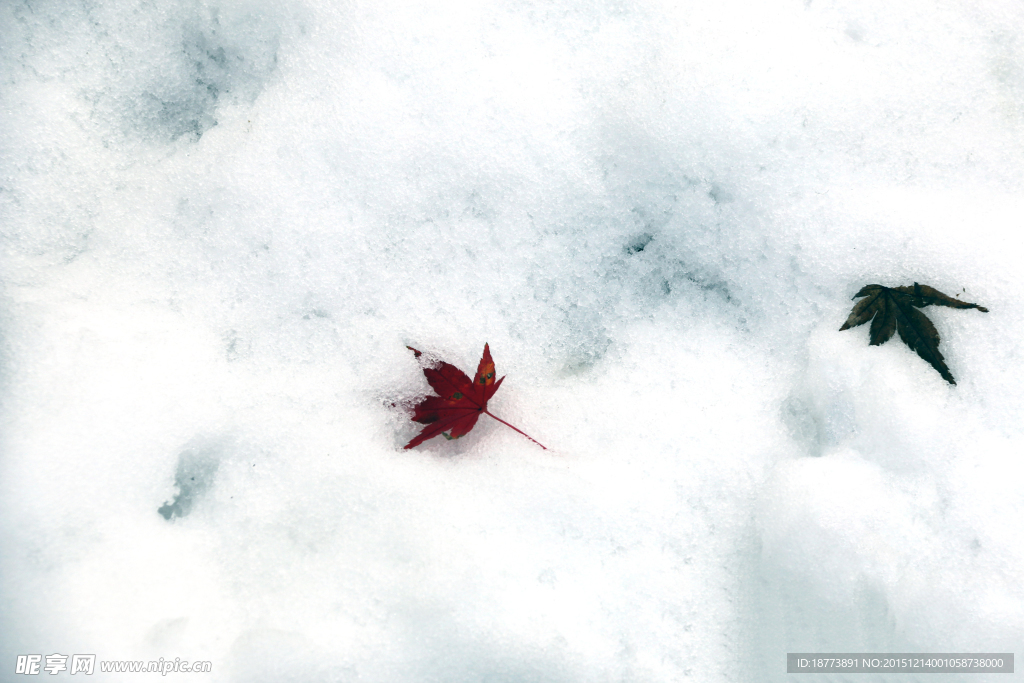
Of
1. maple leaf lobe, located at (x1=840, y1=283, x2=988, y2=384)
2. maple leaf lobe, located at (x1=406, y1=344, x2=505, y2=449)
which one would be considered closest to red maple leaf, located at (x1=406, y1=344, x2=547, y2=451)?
maple leaf lobe, located at (x1=406, y1=344, x2=505, y2=449)

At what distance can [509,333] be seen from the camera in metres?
1.53

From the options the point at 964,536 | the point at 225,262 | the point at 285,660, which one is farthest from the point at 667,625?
the point at 225,262

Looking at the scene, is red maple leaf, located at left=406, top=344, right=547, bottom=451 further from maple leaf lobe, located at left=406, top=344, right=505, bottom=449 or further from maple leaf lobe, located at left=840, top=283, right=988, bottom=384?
maple leaf lobe, located at left=840, top=283, right=988, bottom=384

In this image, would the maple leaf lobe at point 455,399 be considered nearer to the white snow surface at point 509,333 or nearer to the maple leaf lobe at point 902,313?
the white snow surface at point 509,333

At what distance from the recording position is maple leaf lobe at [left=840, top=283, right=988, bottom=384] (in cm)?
148

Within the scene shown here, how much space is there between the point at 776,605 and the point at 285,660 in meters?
1.09

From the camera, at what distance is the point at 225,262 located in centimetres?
155

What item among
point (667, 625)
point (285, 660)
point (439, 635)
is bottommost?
point (285, 660)

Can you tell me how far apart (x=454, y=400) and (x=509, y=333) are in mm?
218

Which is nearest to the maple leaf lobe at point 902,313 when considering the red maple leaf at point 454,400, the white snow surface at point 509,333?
the white snow surface at point 509,333

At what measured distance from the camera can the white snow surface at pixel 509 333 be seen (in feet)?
4.51

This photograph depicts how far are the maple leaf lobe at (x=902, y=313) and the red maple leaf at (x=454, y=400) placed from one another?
0.87 metres

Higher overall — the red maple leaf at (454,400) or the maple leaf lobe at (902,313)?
the maple leaf lobe at (902,313)

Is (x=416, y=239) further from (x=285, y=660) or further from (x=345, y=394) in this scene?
(x=285, y=660)
